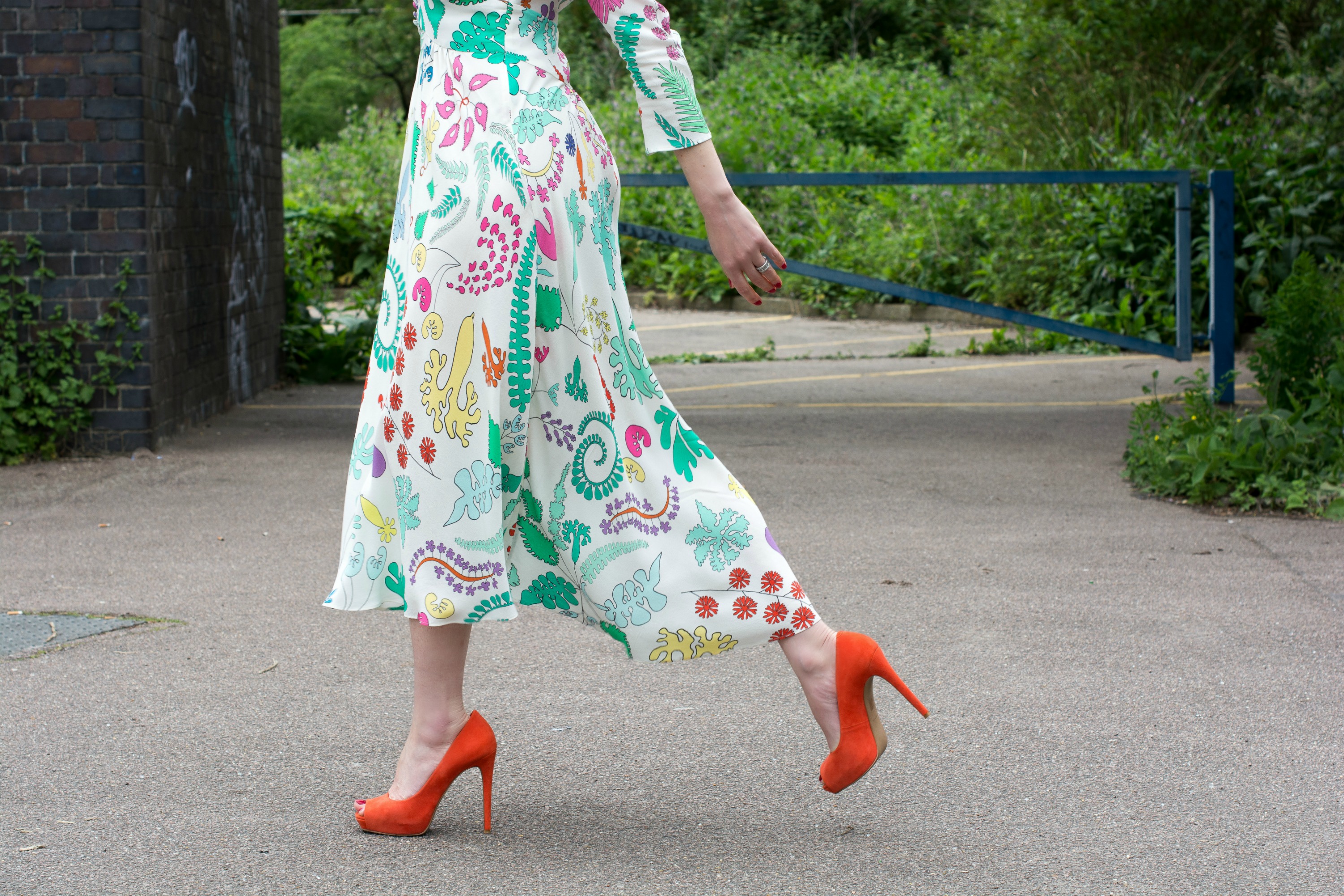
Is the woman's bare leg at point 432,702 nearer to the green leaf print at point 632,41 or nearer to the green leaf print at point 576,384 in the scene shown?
the green leaf print at point 576,384

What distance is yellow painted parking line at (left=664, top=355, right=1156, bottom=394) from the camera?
884cm

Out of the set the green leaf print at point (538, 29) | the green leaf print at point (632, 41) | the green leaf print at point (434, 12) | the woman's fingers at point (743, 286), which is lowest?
the woman's fingers at point (743, 286)

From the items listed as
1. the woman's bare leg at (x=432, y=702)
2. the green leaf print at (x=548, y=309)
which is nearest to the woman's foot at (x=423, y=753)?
the woman's bare leg at (x=432, y=702)

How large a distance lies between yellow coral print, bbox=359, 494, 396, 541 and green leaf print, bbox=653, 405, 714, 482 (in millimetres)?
482

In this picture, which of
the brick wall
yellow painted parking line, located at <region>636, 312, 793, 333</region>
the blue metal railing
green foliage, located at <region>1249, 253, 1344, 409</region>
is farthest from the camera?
yellow painted parking line, located at <region>636, 312, 793, 333</region>

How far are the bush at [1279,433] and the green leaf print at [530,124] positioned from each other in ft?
12.0

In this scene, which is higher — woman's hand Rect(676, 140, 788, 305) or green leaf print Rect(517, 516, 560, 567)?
woman's hand Rect(676, 140, 788, 305)

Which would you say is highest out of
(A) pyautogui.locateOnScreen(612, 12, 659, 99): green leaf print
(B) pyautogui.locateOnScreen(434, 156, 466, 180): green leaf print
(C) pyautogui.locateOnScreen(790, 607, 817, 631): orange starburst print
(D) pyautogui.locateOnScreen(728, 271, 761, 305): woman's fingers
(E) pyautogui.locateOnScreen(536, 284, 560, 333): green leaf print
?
(A) pyautogui.locateOnScreen(612, 12, 659, 99): green leaf print

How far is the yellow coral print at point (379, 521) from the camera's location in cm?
237

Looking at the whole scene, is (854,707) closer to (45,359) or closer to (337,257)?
(45,359)

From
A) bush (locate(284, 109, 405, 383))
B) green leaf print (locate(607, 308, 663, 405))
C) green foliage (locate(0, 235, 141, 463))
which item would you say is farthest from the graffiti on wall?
green leaf print (locate(607, 308, 663, 405))

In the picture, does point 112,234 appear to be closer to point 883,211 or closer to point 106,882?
point 106,882

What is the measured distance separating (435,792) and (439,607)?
0.35 metres

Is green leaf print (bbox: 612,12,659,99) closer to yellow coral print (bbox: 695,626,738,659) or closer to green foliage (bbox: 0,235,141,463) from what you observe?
yellow coral print (bbox: 695,626,738,659)
